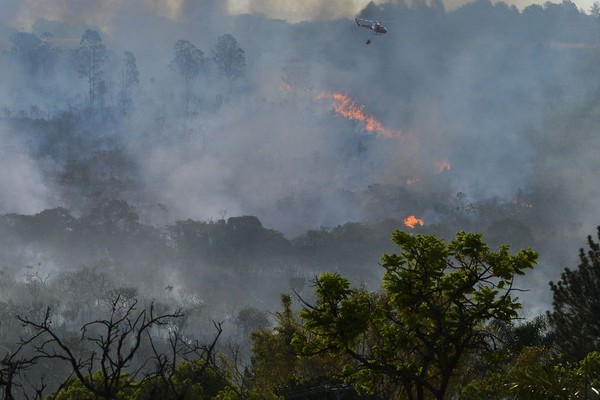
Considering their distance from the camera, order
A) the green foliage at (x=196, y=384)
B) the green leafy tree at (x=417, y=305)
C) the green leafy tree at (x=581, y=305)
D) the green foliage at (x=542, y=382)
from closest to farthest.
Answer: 1. the green foliage at (x=542, y=382)
2. the green leafy tree at (x=417, y=305)
3. the green leafy tree at (x=581, y=305)
4. the green foliage at (x=196, y=384)

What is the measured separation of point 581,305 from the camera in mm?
24703

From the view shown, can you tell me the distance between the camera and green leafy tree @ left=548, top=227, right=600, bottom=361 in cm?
2434

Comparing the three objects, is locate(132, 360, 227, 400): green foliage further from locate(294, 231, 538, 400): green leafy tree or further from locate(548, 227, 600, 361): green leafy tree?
locate(548, 227, 600, 361): green leafy tree

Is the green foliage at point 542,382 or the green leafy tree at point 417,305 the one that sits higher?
the green leafy tree at point 417,305

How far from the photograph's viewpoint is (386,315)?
49.2ft

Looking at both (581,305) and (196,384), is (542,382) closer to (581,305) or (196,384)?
(581,305)

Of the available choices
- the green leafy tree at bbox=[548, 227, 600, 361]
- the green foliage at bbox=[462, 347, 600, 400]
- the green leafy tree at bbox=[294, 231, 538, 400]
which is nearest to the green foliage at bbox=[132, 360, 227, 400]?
the green foliage at bbox=[462, 347, 600, 400]

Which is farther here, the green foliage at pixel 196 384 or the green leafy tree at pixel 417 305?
the green foliage at pixel 196 384

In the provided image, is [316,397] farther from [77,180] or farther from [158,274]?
[77,180]

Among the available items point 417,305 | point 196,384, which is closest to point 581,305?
point 417,305

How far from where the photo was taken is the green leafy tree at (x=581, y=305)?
79.9 ft

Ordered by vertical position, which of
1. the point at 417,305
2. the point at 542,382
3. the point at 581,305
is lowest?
the point at 542,382

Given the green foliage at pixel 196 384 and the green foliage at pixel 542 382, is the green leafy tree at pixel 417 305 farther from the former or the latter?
the green foliage at pixel 196 384

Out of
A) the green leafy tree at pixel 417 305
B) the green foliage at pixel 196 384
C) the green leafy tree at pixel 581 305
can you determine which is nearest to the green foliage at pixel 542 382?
the green leafy tree at pixel 417 305
